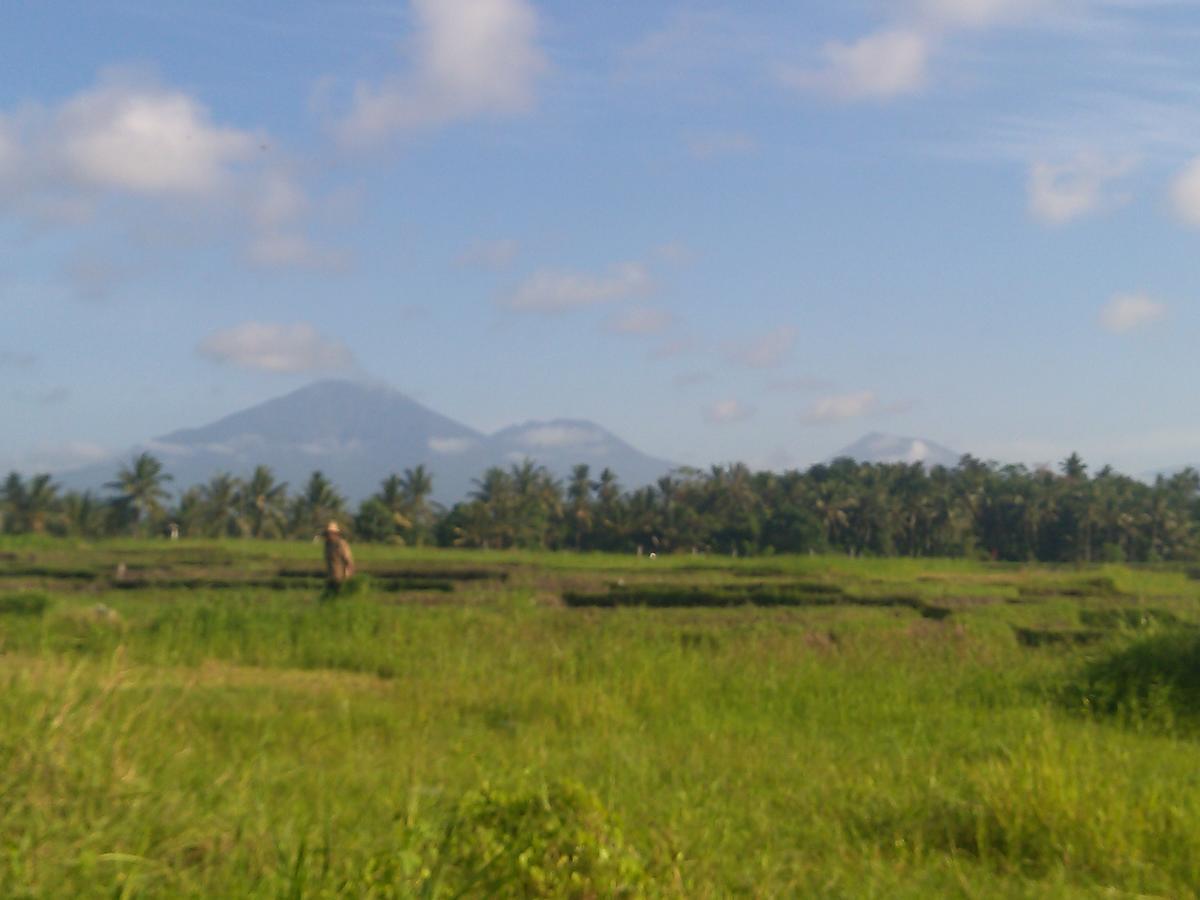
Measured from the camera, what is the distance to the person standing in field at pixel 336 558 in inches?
547

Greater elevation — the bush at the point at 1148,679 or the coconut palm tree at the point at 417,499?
the coconut palm tree at the point at 417,499

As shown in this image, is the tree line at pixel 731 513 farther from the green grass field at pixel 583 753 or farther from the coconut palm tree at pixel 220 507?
the green grass field at pixel 583 753

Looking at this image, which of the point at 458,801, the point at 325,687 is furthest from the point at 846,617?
the point at 458,801

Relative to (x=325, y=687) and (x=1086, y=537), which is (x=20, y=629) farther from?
(x=1086, y=537)

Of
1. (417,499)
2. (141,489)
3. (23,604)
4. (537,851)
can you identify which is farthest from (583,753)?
(417,499)

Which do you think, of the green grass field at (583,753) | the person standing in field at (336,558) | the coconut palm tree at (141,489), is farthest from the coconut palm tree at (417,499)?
the person standing in field at (336,558)

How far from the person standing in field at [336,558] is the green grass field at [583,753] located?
28 centimetres

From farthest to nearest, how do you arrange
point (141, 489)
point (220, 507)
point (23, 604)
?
point (220, 507)
point (141, 489)
point (23, 604)

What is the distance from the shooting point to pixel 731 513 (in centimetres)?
5972

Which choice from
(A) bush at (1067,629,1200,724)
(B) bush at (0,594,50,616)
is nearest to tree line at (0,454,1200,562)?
(B) bush at (0,594,50,616)

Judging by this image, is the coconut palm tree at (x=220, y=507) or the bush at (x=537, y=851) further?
the coconut palm tree at (x=220, y=507)

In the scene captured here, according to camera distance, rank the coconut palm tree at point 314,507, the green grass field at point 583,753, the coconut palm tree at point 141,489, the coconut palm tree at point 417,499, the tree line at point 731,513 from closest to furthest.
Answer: the green grass field at point 583,753
the coconut palm tree at point 141,489
the tree line at point 731,513
the coconut palm tree at point 314,507
the coconut palm tree at point 417,499

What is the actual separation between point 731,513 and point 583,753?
53363mm

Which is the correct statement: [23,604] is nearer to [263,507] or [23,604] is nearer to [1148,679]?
[1148,679]
